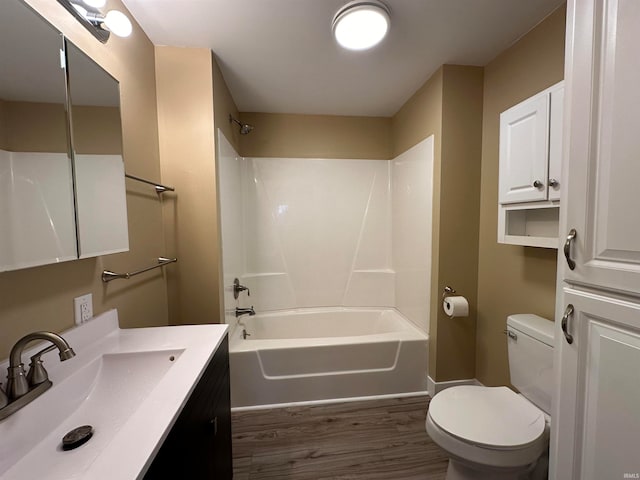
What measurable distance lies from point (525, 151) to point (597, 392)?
112cm

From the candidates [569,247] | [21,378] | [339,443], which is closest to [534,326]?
[569,247]

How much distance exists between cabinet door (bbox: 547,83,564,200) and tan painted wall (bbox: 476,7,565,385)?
319 millimetres

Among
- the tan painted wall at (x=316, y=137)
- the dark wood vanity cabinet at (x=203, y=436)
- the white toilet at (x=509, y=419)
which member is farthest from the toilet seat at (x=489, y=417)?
the tan painted wall at (x=316, y=137)

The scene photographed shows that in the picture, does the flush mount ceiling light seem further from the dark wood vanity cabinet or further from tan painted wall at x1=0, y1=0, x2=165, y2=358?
the dark wood vanity cabinet

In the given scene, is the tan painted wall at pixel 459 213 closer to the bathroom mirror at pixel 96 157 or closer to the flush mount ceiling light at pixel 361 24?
the flush mount ceiling light at pixel 361 24

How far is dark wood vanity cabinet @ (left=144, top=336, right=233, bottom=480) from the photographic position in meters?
0.69

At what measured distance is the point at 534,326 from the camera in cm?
136

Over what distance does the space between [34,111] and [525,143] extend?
6.73 feet

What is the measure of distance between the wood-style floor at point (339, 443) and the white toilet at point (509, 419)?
36 centimetres

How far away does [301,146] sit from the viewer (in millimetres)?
2748

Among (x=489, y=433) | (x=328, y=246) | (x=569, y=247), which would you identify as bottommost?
(x=489, y=433)

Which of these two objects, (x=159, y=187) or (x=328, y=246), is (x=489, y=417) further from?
(x=159, y=187)

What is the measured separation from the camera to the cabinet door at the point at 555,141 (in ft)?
3.95

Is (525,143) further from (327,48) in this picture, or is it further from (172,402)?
(172,402)
